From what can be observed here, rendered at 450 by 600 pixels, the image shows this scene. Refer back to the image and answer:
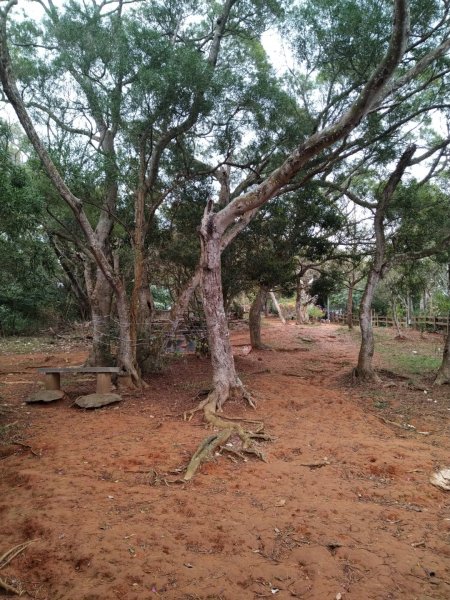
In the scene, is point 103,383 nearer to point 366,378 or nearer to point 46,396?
point 46,396

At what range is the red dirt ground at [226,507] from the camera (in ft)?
9.31

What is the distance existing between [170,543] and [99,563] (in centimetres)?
56

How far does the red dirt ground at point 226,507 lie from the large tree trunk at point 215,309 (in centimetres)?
63

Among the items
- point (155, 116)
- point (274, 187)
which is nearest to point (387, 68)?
point (274, 187)

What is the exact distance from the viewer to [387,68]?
4941 mm

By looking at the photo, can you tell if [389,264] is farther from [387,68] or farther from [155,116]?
[155,116]

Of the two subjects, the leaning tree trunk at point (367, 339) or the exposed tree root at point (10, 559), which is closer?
the exposed tree root at point (10, 559)

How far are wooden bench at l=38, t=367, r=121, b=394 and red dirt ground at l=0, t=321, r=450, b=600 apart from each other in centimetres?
66

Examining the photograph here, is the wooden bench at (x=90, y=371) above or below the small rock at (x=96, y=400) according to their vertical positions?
above

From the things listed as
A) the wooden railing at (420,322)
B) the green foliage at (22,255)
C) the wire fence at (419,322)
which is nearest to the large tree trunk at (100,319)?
the green foliage at (22,255)

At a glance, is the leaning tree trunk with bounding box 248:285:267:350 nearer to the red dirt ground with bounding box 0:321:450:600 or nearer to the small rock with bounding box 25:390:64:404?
the red dirt ground with bounding box 0:321:450:600

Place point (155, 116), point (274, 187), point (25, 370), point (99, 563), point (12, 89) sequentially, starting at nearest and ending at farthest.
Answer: point (99, 563) → point (12, 89) → point (274, 187) → point (155, 116) → point (25, 370)

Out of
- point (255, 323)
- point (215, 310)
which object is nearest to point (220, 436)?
point (215, 310)

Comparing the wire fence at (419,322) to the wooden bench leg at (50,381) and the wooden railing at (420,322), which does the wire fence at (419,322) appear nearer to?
the wooden railing at (420,322)
